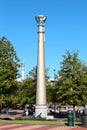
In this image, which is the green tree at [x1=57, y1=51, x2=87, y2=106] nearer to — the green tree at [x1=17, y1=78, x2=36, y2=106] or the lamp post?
the lamp post

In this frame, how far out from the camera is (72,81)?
4766cm

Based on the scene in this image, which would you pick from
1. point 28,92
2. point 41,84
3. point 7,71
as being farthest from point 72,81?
point 28,92

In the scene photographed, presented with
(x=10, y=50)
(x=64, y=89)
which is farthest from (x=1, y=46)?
(x=64, y=89)

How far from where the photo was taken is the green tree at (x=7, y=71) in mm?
35844

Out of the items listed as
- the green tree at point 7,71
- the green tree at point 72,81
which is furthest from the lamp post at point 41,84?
the green tree at point 72,81

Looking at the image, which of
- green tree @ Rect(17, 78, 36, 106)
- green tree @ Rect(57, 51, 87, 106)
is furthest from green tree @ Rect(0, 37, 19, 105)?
green tree @ Rect(17, 78, 36, 106)

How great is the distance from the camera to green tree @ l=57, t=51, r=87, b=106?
152 feet

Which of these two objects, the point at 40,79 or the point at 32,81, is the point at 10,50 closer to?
the point at 40,79

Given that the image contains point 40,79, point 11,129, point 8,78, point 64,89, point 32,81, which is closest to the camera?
point 11,129

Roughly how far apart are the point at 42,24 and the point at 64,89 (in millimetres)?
9446

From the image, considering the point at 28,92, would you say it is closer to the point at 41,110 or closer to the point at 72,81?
the point at 72,81

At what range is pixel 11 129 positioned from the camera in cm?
2362

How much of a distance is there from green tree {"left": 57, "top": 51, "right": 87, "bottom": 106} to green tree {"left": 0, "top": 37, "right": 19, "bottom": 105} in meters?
10.7

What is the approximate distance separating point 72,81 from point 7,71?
13.8 metres
